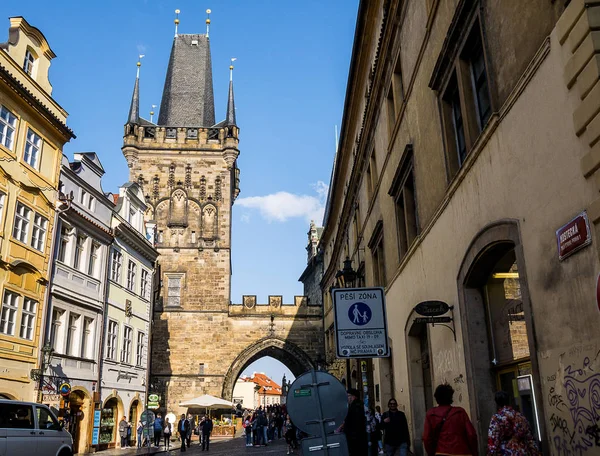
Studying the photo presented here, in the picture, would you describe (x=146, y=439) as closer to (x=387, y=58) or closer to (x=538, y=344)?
(x=387, y=58)

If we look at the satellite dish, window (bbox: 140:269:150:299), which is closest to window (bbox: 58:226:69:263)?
window (bbox: 140:269:150:299)

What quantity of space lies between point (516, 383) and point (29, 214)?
15.0 metres

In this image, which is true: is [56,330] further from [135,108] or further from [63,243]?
[135,108]

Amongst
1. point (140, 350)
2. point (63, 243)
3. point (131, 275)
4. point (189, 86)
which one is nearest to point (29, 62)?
point (63, 243)

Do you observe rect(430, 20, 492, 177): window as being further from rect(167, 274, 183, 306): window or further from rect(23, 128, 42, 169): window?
rect(167, 274, 183, 306): window

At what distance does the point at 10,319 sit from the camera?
52.4 ft

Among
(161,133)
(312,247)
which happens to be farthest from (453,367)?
(312,247)

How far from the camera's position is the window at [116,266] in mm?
22641

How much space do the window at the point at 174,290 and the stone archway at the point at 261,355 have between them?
5.96 m

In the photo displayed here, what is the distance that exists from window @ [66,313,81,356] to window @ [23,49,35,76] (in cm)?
817

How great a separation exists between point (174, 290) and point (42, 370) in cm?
2409

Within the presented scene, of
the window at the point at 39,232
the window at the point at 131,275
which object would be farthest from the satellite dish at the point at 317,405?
the window at the point at 131,275

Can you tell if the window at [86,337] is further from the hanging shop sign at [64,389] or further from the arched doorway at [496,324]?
the arched doorway at [496,324]

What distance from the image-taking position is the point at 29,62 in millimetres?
18719
